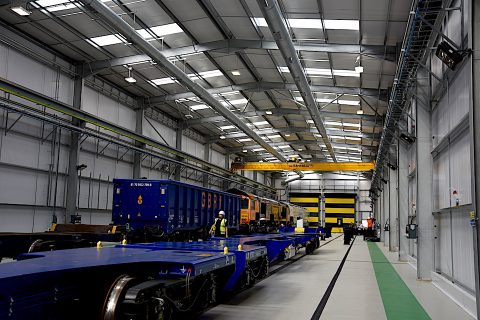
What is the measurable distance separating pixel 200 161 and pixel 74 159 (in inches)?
484

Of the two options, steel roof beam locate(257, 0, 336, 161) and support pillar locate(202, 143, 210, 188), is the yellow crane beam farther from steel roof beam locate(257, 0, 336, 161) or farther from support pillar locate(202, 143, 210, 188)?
steel roof beam locate(257, 0, 336, 161)

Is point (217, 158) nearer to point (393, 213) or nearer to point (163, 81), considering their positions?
point (163, 81)

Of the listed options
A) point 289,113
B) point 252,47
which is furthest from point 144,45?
point 289,113

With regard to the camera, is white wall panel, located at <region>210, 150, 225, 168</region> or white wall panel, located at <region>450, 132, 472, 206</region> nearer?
white wall panel, located at <region>450, 132, 472, 206</region>

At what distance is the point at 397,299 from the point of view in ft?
30.5

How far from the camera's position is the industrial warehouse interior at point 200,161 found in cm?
645

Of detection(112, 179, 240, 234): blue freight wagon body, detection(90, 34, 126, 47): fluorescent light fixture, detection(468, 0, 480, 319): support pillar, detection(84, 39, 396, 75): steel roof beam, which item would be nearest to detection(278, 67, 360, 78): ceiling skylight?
detection(84, 39, 396, 75): steel roof beam

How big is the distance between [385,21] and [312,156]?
100 ft

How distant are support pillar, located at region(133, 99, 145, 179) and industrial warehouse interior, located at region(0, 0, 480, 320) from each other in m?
0.12

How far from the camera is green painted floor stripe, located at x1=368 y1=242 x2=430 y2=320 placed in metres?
7.81

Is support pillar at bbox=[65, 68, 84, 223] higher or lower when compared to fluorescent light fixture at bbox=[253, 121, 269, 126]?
lower

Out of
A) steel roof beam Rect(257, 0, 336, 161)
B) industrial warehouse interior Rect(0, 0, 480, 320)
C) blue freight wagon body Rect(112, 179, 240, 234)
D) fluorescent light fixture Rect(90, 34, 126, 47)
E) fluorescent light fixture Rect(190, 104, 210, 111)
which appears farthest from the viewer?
fluorescent light fixture Rect(190, 104, 210, 111)

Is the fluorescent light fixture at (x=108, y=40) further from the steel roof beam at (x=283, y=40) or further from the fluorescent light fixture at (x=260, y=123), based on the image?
the fluorescent light fixture at (x=260, y=123)

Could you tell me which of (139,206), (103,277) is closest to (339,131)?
(139,206)
